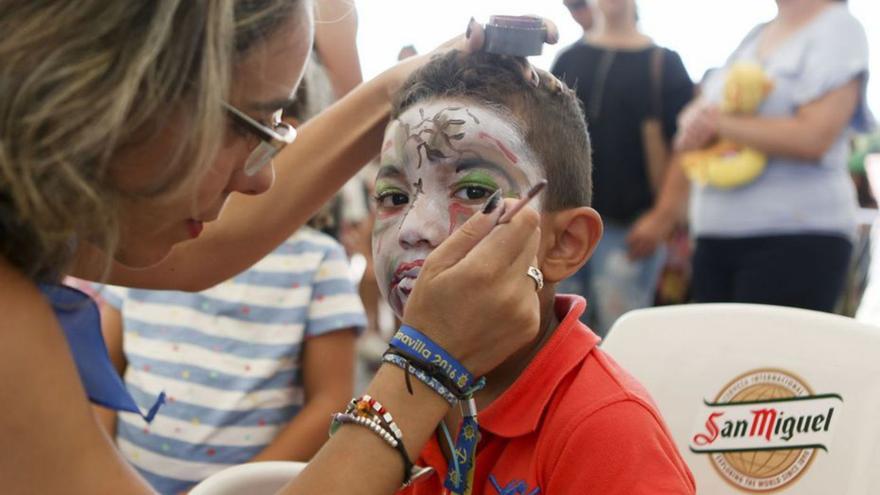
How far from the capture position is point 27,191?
822 mm

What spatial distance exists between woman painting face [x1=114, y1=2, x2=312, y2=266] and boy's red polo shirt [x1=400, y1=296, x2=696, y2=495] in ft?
1.12

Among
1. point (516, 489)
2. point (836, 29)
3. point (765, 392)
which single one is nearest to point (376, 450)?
point (516, 489)

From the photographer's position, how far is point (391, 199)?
3.65ft

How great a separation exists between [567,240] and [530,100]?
0.16 meters

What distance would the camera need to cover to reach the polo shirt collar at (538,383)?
100 cm

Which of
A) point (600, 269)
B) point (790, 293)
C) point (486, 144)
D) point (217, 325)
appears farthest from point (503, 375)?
point (600, 269)

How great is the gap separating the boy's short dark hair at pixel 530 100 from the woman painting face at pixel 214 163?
Result: 183 mm

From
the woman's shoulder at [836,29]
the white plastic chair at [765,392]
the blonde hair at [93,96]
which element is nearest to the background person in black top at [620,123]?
the woman's shoulder at [836,29]

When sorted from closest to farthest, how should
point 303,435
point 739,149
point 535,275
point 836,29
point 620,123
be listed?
point 535,275 < point 303,435 < point 836,29 < point 739,149 < point 620,123

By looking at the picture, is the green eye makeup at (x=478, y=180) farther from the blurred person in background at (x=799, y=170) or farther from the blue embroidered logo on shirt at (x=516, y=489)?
the blurred person in background at (x=799, y=170)

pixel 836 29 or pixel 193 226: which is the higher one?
pixel 836 29

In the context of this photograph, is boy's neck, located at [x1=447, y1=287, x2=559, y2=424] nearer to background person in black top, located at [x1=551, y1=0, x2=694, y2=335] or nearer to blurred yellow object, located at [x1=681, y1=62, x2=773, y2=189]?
blurred yellow object, located at [x1=681, y1=62, x2=773, y2=189]

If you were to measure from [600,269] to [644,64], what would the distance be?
1.73ft

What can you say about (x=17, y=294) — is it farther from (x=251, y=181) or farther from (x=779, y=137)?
(x=779, y=137)
